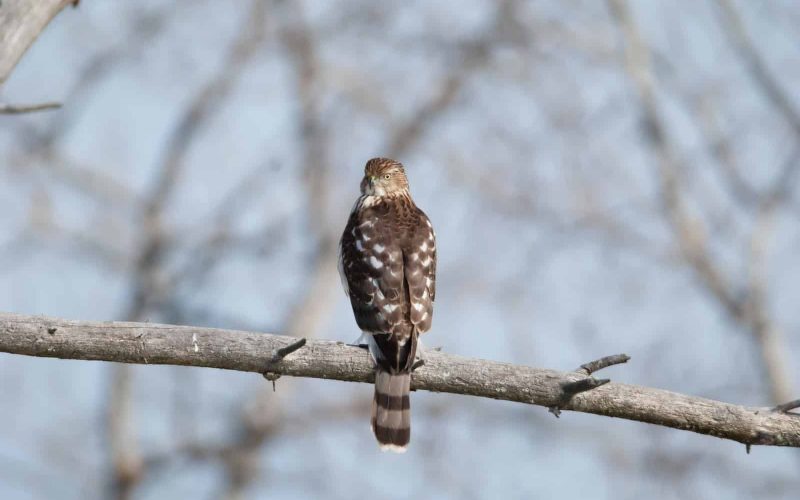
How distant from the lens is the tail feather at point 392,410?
17.6ft

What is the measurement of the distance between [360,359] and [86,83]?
13.9m

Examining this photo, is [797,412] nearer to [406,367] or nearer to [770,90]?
[406,367]

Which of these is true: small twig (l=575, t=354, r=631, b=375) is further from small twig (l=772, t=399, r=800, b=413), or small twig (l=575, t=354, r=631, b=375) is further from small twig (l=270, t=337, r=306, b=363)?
small twig (l=270, t=337, r=306, b=363)

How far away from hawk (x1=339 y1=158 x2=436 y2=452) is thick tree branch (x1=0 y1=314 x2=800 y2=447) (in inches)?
25.8

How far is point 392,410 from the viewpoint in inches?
220

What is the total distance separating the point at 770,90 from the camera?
18.8 meters

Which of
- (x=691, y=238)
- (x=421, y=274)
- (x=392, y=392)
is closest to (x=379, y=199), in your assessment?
(x=421, y=274)

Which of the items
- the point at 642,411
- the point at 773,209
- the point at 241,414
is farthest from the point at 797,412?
the point at 241,414

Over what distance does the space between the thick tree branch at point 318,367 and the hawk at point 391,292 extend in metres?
0.66

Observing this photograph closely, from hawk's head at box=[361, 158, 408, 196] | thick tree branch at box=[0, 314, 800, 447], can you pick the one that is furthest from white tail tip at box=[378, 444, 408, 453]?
hawk's head at box=[361, 158, 408, 196]

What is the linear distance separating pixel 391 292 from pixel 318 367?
1.26 m

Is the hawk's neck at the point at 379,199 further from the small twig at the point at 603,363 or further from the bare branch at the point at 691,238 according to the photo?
the bare branch at the point at 691,238

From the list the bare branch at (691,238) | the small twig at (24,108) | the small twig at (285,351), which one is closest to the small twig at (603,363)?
the small twig at (285,351)

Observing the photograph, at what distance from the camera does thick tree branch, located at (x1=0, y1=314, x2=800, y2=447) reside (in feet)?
15.0
